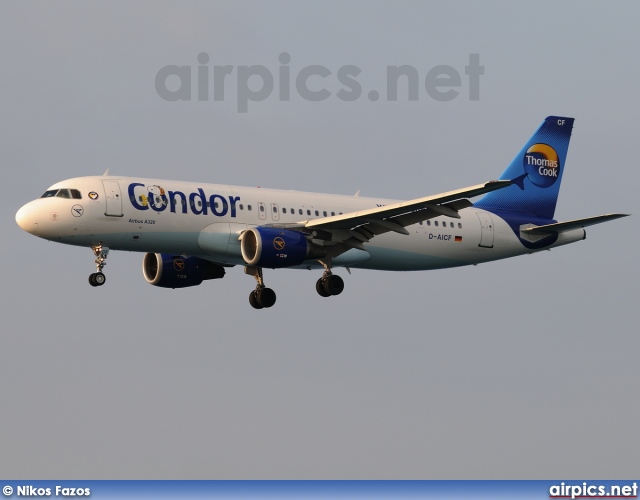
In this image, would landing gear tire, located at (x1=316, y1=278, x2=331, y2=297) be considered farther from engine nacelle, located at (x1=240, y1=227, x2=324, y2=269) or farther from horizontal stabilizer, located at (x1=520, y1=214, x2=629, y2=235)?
horizontal stabilizer, located at (x1=520, y1=214, x2=629, y2=235)

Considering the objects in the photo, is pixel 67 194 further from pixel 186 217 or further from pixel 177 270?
pixel 177 270

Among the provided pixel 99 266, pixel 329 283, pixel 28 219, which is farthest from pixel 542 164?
pixel 28 219

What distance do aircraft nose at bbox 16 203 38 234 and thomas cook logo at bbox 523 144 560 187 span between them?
82.1ft

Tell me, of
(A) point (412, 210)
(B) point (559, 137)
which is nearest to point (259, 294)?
(A) point (412, 210)

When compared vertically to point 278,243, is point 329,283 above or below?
below

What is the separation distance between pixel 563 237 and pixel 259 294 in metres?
14.8

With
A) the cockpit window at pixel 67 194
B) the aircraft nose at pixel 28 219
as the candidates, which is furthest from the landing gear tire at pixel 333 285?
the aircraft nose at pixel 28 219

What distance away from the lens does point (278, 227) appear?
59.2 m

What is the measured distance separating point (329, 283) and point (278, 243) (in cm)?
405

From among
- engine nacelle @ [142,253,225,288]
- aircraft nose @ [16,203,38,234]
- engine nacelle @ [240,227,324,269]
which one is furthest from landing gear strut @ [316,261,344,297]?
aircraft nose @ [16,203,38,234]

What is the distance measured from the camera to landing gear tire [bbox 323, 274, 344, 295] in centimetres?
6062

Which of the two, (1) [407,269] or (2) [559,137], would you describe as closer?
(1) [407,269]

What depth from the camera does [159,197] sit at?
57.3 meters

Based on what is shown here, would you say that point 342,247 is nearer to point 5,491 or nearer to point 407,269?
point 407,269
